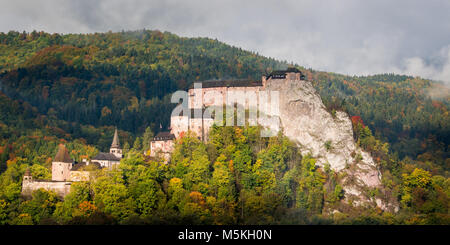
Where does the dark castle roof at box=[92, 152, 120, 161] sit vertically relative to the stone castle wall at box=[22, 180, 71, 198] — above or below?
above

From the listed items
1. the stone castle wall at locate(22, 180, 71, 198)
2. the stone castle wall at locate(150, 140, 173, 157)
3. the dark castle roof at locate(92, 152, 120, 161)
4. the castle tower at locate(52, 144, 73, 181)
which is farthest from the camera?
the stone castle wall at locate(150, 140, 173, 157)

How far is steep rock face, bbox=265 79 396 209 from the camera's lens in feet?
234

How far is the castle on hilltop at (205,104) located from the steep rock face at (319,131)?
1262 mm

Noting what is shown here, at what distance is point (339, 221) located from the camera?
61969 mm

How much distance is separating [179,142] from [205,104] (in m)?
9.03

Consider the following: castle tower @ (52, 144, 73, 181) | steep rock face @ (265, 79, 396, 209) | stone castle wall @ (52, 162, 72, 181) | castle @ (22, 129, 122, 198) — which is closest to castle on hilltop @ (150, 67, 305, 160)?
steep rock face @ (265, 79, 396, 209)

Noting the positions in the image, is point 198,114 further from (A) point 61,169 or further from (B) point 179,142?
(A) point 61,169

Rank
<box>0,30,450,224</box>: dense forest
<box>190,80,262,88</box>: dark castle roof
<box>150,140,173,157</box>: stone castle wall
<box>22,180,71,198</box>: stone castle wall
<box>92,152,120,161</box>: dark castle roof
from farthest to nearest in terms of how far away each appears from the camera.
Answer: <box>190,80,262,88</box>: dark castle roof
<box>150,140,173,157</box>: stone castle wall
<box>92,152,120,161</box>: dark castle roof
<box>22,180,71,198</box>: stone castle wall
<box>0,30,450,224</box>: dense forest

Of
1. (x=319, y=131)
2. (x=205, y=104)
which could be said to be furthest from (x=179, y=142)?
(x=319, y=131)

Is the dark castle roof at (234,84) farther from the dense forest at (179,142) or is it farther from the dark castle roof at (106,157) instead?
the dark castle roof at (106,157)

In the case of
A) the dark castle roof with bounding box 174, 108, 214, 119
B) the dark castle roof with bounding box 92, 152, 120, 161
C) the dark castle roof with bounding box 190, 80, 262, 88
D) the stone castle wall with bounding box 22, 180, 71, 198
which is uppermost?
the dark castle roof with bounding box 190, 80, 262, 88

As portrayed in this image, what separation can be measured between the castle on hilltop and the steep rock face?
126 centimetres

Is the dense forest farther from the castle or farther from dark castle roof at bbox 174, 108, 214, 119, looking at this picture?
dark castle roof at bbox 174, 108, 214, 119

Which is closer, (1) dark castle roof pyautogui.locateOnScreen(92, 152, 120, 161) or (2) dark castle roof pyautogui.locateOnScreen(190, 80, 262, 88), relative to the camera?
(1) dark castle roof pyautogui.locateOnScreen(92, 152, 120, 161)
